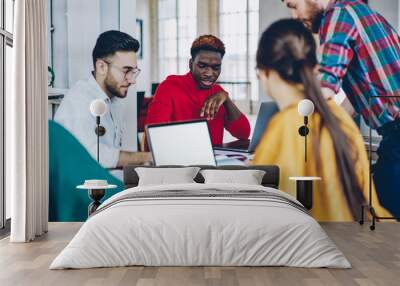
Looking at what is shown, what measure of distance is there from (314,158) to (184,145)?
5.47 ft

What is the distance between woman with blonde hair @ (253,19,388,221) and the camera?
7684mm

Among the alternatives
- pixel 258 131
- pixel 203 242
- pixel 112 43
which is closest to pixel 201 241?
pixel 203 242

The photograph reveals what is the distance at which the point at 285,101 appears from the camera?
25.4 feet

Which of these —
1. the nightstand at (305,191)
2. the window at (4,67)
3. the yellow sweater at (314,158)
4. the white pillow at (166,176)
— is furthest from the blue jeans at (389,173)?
the window at (4,67)

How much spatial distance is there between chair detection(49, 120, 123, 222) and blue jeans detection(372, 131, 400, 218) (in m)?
3.41

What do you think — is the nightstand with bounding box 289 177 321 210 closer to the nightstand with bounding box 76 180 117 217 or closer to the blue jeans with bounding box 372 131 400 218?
the blue jeans with bounding box 372 131 400 218

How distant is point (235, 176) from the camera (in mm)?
7180

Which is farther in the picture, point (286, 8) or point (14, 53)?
point (286, 8)

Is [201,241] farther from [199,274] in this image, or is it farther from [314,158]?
[314,158]

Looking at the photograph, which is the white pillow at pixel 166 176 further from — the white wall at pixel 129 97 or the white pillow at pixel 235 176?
the white wall at pixel 129 97

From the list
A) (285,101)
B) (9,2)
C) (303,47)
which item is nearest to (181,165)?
(285,101)

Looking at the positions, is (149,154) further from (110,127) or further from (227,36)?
(227,36)

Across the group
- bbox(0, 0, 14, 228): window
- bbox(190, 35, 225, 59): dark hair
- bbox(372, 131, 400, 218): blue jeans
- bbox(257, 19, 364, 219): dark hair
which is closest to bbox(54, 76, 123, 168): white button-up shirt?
bbox(0, 0, 14, 228): window

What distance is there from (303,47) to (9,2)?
3643mm
